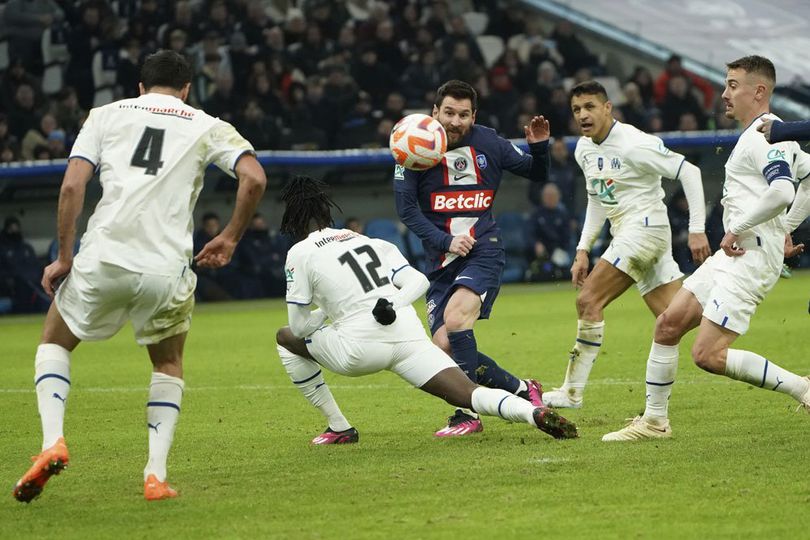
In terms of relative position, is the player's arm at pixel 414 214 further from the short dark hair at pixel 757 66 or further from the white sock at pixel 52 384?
the white sock at pixel 52 384

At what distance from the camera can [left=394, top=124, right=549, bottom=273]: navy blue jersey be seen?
820 cm

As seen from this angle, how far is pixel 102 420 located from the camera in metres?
8.89

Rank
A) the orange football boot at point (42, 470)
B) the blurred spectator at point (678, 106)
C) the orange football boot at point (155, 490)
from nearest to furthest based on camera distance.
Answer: the orange football boot at point (42, 470) < the orange football boot at point (155, 490) < the blurred spectator at point (678, 106)

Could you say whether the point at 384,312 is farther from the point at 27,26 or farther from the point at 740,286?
the point at 27,26

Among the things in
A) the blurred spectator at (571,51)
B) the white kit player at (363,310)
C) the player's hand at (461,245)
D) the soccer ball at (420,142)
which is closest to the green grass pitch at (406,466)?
the white kit player at (363,310)

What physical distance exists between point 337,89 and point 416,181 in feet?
44.9

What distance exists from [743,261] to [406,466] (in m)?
2.11

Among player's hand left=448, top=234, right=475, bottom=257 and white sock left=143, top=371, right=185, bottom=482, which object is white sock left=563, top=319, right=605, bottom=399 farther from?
white sock left=143, top=371, right=185, bottom=482

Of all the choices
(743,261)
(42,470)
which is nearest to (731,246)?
(743,261)

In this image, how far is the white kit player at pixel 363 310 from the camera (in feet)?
22.5

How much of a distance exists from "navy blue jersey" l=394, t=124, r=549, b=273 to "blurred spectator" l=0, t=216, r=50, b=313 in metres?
11.1

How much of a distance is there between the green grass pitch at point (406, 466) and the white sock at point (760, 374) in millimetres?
274

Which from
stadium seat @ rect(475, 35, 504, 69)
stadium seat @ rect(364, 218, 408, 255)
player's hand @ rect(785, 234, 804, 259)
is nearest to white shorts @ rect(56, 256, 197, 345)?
player's hand @ rect(785, 234, 804, 259)

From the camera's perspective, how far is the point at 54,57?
2114cm
